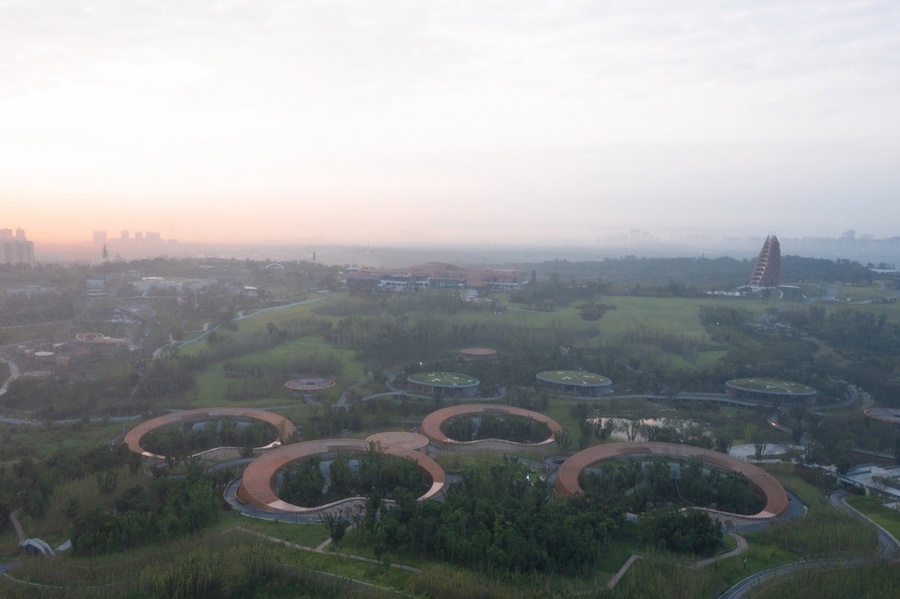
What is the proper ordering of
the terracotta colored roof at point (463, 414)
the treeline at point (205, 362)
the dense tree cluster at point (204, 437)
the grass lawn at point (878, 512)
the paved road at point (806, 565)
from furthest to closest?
the treeline at point (205, 362) < the terracotta colored roof at point (463, 414) < the dense tree cluster at point (204, 437) < the grass lawn at point (878, 512) < the paved road at point (806, 565)

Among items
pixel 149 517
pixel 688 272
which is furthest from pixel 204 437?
pixel 688 272

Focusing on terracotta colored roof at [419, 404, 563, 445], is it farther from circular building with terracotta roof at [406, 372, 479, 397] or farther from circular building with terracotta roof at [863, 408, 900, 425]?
circular building with terracotta roof at [863, 408, 900, 425]

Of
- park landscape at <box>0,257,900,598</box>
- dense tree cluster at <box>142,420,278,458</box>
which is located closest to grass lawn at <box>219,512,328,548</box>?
park landscape at <box>0,257,900,598</box>

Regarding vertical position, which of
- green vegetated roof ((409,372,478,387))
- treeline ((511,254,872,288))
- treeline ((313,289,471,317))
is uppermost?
treeline ((511,254,872,288))

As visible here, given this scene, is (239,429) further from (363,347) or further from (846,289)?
(846,289)

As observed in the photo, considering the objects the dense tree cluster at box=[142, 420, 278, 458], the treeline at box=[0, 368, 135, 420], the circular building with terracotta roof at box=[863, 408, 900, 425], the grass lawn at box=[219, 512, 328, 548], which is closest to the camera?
the grass lawn at box=[219, 512, 328, 548]

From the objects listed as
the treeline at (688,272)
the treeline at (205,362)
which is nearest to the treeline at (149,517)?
the treeline at (205,362)

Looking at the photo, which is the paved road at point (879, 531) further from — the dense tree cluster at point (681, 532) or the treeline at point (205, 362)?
the treeline at point (205, 362)
